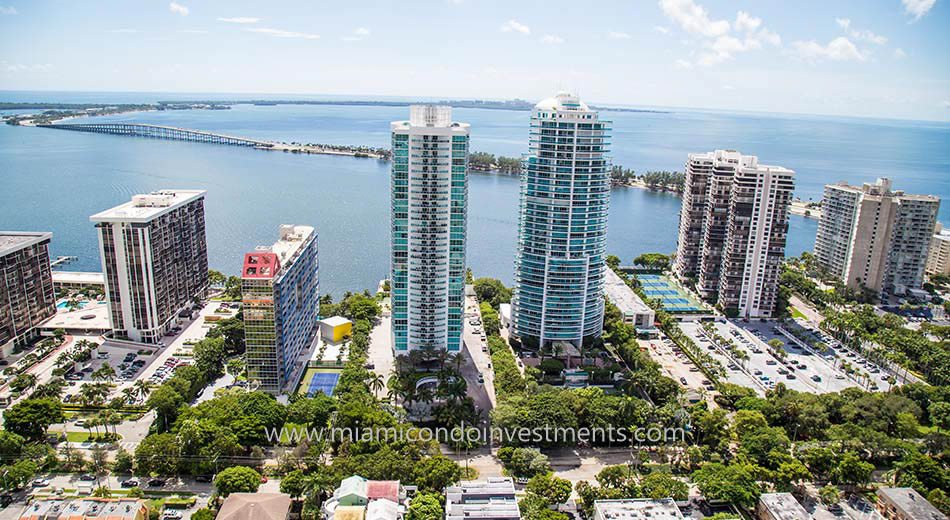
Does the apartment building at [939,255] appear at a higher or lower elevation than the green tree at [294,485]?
higher

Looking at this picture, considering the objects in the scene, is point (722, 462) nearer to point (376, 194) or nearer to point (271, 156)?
point (376, 194)

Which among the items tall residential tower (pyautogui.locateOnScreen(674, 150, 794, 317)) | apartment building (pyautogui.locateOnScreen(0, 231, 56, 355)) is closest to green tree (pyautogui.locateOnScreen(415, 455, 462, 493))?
apartment building (pyautogui.locateOnScreen(0, 231, 56, 355))

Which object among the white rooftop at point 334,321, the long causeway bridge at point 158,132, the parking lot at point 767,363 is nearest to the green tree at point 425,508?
the white rooftop at point 334,321

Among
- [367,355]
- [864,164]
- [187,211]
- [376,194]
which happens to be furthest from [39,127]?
[864,164]

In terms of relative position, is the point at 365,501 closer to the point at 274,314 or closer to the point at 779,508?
the point at 274,314

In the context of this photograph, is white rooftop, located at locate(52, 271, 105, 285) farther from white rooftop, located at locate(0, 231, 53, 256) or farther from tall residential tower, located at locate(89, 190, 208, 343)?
tall residential tower, located at locate(89, 190, 208, 343)

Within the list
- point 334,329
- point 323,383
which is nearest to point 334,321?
point 334,329

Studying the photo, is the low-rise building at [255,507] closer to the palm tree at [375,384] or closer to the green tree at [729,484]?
the palm tree at [375,384]
